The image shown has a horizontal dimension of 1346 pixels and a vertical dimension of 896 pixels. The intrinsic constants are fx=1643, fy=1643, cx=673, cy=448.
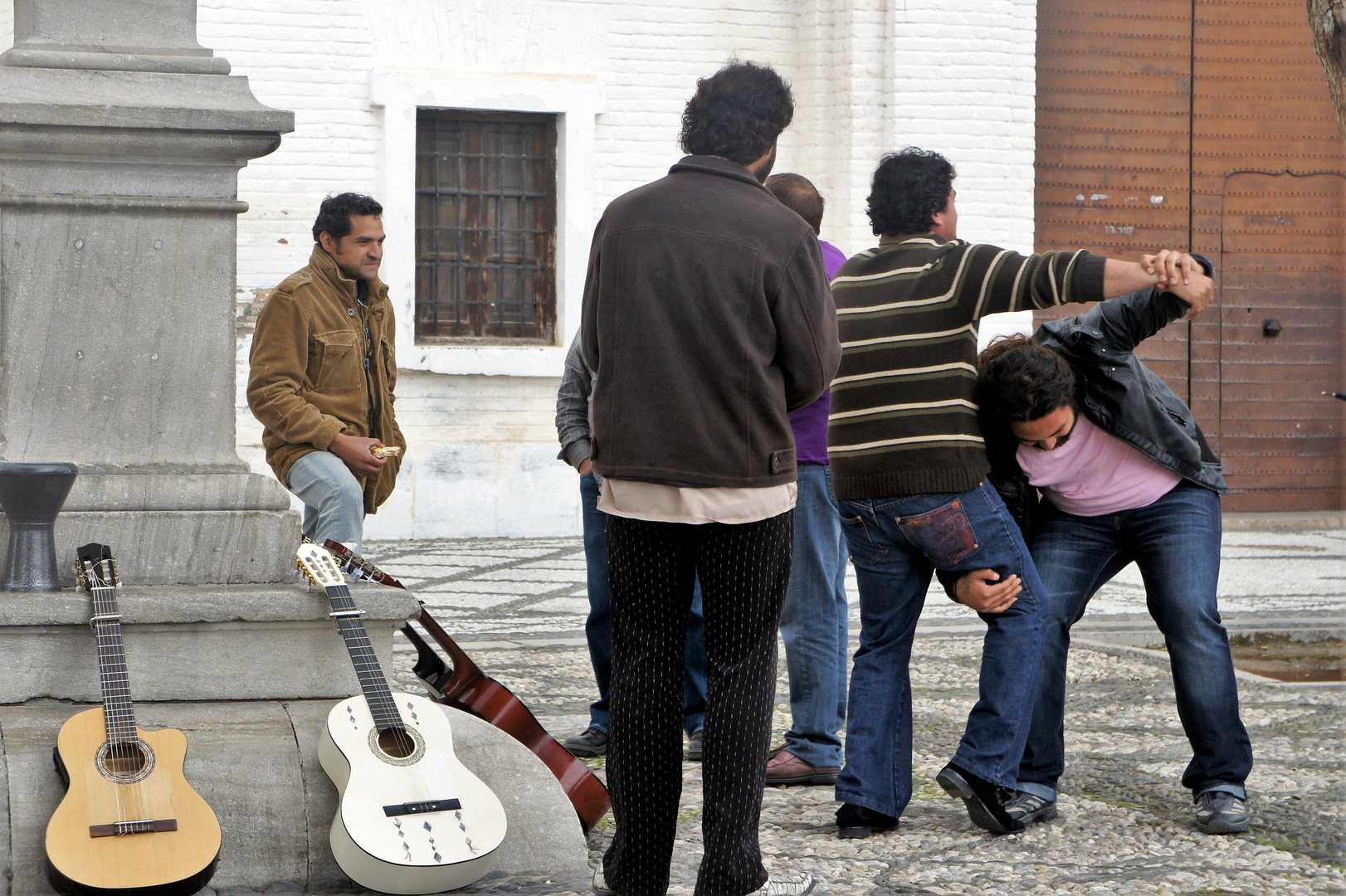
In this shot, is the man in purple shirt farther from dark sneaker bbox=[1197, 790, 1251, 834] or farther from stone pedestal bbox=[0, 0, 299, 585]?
stone pedestal bbox=[0, 0, 299, 585]

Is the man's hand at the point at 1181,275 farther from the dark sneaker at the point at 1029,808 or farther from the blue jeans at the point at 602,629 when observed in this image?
the blue jeans at the point at 602,629

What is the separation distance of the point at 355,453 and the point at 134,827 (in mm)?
2242

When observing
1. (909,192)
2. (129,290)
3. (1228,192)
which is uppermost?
(1228,192)

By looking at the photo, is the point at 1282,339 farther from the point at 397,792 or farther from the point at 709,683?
the point at 397,792

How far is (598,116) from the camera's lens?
1194 centimetres

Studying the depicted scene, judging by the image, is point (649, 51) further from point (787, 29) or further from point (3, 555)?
point (3, 555)

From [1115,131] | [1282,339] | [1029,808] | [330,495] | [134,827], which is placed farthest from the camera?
[1282,339]

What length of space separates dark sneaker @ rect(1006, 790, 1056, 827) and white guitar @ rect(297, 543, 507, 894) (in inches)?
52.6

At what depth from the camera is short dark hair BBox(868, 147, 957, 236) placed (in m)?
4.07

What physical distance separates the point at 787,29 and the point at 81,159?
29.9 ft

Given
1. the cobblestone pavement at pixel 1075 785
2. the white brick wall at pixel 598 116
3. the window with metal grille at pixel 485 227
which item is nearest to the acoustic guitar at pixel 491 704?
the cobblestone pavement at pixel 1075 785

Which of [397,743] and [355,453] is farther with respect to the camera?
[355,453]

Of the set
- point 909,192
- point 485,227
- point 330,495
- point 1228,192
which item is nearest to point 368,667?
point 330,495

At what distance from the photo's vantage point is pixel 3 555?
3812 millimetres
